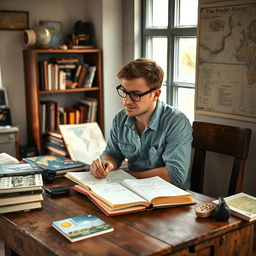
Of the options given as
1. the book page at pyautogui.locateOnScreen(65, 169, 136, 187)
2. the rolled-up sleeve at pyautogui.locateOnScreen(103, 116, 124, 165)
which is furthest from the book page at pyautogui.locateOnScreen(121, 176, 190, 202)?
the rolled-up sleeve at pyautogui.locateOnScreen(103, 116, 124, 165)

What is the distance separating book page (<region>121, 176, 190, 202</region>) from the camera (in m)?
1.83

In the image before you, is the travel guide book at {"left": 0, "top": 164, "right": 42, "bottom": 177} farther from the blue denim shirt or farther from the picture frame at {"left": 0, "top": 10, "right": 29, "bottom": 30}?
the picture frame at {"left": 0, "top": 10, "right": 29, "bottom": 30}

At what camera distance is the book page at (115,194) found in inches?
69.4

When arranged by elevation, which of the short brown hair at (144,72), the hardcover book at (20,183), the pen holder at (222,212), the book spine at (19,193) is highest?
the short brown hair at (144,72)

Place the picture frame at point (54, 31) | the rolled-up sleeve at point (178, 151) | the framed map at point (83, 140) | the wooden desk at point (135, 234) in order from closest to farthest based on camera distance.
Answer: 1. the wooden desk at point (135, 234)
2. the rolled-up sleeve at point (178, 151)
3. the framed map at point (83, 140)
4. the picture frame at point (54, 31)

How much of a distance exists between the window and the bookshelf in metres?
0.59

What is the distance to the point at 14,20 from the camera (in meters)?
3.96

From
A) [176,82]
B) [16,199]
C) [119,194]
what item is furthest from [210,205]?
[176,82]

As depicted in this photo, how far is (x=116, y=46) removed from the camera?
168 inches

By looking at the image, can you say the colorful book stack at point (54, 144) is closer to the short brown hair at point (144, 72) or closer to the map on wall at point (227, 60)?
the map on wall at point (227, 60)

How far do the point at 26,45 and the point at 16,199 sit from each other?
96.4 inches

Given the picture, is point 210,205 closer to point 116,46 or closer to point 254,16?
point 254,16

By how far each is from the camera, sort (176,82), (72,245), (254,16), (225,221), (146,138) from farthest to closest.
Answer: (176,82), (254,16), (146,138), (225,221), (72,245)

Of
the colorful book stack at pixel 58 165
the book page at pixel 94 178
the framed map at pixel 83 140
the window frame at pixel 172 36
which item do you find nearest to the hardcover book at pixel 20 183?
the book page at pixel 94 178
